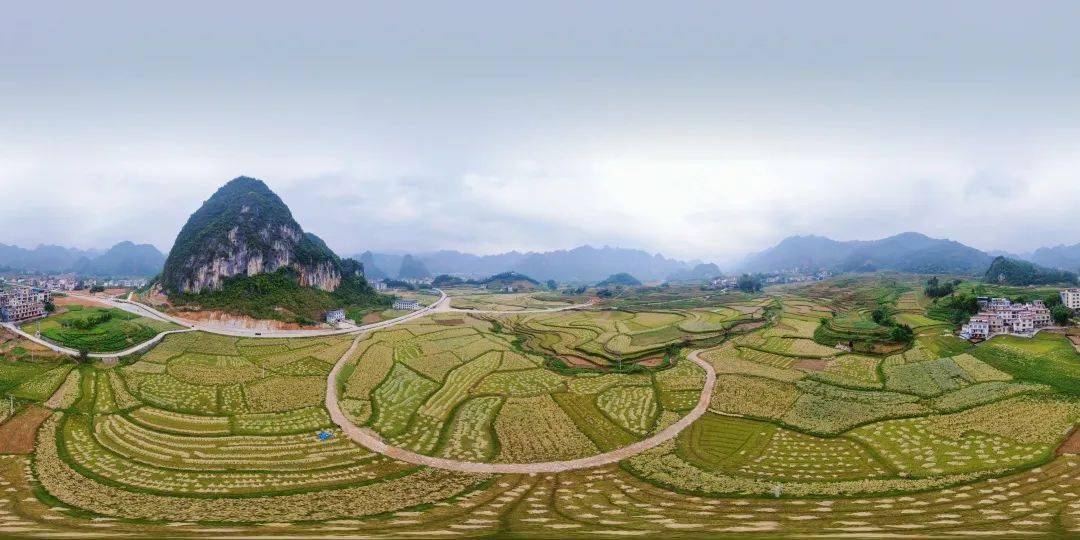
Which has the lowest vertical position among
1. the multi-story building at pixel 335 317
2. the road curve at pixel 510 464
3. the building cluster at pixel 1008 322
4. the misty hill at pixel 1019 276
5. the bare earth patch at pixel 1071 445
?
the road curve at pixel 510 464

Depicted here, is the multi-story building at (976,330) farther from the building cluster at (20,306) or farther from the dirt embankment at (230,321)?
the building cluster at (20,306)

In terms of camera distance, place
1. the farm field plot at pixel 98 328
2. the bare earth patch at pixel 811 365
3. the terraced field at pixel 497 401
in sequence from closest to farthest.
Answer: the terraced field at pixel 497 401 → the bare earth patch at pixel 811 365 → the farm field plot at pixel 98 328

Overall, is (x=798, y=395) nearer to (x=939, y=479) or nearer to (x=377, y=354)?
(x=939, y=479)

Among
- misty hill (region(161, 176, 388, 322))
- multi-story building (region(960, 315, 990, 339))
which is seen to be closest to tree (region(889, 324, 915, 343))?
multi-story building (region(960, 315, 990, 339))

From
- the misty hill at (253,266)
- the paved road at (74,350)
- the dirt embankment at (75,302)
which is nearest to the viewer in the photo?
the paved road at (74,350)

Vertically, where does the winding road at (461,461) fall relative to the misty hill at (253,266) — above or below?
below

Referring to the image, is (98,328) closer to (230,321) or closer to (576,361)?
(230,321)

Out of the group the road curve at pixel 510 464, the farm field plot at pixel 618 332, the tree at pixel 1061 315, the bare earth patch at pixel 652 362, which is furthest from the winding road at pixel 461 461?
the tree at pixel 1061 315

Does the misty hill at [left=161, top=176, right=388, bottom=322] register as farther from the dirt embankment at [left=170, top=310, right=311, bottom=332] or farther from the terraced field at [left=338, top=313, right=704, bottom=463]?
the terraced field at [left=338, top=313, right=704, bottom=463]
